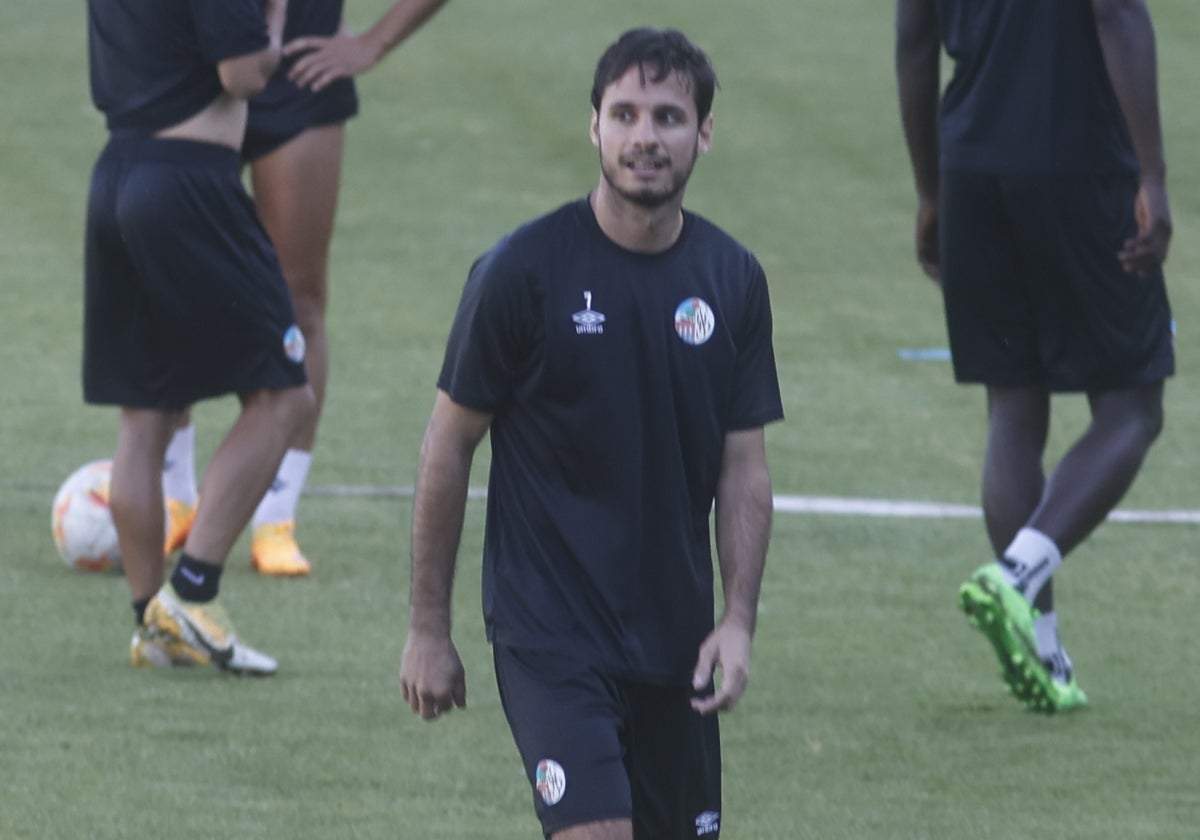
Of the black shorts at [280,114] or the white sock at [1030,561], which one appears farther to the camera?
the black shorts at [280,114]

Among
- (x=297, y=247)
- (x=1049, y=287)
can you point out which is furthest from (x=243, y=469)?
(x=1049, y=287)

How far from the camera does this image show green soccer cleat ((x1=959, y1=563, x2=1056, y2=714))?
18.9ft

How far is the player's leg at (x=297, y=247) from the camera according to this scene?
24.5 feet

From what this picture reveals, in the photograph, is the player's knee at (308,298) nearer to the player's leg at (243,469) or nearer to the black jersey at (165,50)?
the player's leg at (243,469)

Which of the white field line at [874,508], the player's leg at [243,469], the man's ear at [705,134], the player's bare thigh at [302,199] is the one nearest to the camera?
the man's ear at [705,134]

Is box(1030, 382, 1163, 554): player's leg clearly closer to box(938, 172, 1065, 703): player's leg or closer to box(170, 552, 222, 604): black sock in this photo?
box(938, 172, 1065, 703): player's leg

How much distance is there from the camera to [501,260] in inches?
156

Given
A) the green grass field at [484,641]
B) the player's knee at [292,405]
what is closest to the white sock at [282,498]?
the green grass field at [484,641]

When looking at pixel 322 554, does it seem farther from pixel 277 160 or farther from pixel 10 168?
pixel 10 168

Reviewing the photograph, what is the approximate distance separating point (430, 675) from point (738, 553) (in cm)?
54

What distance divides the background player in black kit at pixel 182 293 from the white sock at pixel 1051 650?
188 cm

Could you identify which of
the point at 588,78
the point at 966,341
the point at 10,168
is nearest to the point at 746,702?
the point at 966,341

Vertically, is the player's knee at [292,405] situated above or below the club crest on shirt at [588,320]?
below

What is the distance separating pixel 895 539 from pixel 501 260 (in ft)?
13.8
